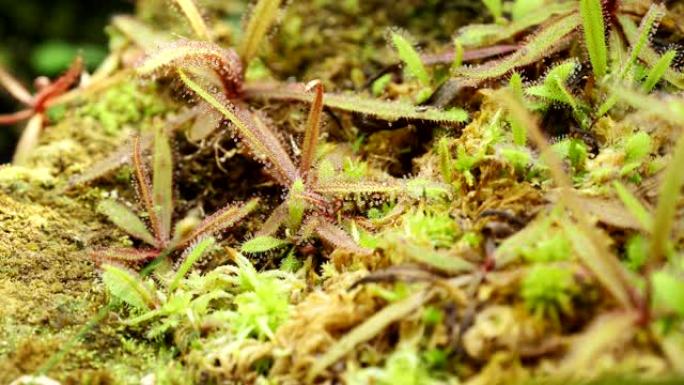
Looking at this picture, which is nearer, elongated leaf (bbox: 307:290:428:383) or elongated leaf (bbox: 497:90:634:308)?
elongated leaf (bbox: 497:90:634:308)

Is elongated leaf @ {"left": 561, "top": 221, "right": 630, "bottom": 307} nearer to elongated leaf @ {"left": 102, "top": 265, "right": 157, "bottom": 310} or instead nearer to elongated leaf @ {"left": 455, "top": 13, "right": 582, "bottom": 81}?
elongated leaf @ {"left": 455, "top": 13, "right": 582, "bottom": 81}

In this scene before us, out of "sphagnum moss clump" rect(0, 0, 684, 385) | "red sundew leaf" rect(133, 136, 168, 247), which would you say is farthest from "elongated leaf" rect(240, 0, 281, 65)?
"red sundew leaf" rect(133, 136, 168, 247)

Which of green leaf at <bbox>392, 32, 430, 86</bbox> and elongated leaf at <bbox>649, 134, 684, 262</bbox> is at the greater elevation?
green leaf at <bbox>392, 32, 430, 86</bbox>

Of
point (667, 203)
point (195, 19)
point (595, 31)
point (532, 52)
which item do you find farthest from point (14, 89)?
point (667, 203)

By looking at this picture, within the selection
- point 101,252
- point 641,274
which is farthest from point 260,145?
point 641,274

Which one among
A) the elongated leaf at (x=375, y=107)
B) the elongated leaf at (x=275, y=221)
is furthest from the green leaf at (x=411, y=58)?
the elongated leaf at (x=275, y=221)

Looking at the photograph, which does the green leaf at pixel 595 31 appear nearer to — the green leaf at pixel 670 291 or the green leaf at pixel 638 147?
the green leaf at pixel 638 147

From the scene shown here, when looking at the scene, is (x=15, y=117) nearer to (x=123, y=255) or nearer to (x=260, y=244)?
(x=123, y=255)
